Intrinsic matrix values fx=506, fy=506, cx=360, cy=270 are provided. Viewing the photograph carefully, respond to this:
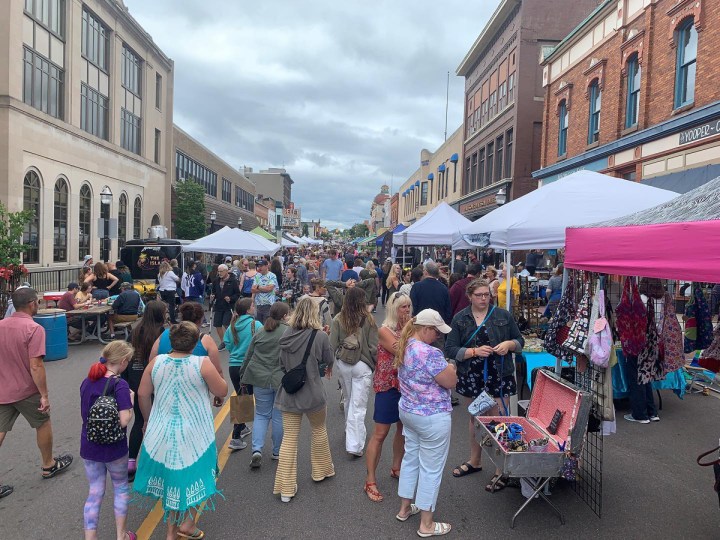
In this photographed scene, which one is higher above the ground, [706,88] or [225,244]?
[706,88]

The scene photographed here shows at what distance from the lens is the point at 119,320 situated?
36.7 ft

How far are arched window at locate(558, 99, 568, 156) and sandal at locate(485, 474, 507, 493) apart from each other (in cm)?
1920

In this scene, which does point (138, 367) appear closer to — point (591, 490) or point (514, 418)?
point (514, 418)

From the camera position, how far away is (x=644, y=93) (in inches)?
584

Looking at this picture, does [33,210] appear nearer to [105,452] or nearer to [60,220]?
[60,220]

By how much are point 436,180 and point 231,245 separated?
3412 centimetres

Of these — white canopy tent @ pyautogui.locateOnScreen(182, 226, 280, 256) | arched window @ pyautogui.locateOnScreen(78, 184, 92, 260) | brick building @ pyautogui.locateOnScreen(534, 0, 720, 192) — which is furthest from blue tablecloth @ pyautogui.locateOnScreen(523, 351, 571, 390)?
arched window @ pyautogui.locateOnScreen(78, 184, 92, 260)

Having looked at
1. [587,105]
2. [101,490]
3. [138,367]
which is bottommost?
[101,490]

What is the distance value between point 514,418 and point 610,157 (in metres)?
15.0

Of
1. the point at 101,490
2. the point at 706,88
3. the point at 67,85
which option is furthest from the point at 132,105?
the point at 101,490

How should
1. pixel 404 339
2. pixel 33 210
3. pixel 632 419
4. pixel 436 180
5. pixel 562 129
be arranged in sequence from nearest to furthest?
pixel 404 339 < pixel 632 419 < pixel 33 210 < pixel 562 129 < pixel 436 180

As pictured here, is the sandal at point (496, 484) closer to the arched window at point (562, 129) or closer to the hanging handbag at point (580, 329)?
the hanging handbag at point (580, 329)

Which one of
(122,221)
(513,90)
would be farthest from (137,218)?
(513,90)

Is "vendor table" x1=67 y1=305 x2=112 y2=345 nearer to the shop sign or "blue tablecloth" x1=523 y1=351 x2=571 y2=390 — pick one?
"blue tablecloth" x1=523 y1=351 x2=571 y2=390
